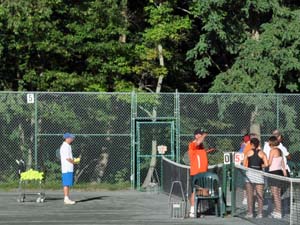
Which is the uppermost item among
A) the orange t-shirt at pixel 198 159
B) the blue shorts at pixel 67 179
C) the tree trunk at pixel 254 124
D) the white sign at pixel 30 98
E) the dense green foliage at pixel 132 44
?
the dense green foliage at pixel 132 44

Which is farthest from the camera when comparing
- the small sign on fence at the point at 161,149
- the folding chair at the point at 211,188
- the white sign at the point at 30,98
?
the small sign on fence at the point at 161,149

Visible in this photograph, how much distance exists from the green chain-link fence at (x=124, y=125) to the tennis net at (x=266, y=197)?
7721 millimetres

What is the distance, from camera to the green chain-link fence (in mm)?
24562

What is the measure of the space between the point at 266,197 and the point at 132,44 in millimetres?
13846

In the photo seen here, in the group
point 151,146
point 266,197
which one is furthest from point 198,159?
point 151,146

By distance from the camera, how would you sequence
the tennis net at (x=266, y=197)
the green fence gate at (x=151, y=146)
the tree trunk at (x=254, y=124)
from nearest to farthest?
the tennis net at (x=266, y=197) < the green fence gate at (x=151, y=146) < the tree trunk at (x=254, y=124)

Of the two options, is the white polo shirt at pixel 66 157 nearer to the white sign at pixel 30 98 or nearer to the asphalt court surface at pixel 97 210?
the asphalt court surface at pixel 97 210

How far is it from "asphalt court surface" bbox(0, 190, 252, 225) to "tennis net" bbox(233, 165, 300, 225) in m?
0.35

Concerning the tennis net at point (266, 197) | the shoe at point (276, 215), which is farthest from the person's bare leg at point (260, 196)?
the shoe at point (276, 215)

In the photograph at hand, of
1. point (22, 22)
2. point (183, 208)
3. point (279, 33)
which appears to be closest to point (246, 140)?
point (183, 208)

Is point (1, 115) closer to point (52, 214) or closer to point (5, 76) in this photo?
point (5, 76)

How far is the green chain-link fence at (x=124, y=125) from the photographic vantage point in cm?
2456

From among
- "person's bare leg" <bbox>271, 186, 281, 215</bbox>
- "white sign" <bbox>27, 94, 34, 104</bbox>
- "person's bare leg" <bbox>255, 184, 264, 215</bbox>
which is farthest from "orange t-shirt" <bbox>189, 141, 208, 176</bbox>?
"white sign" <bbox>27, 94, 34, 104</bbox>

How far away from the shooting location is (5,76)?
92.1 ft
